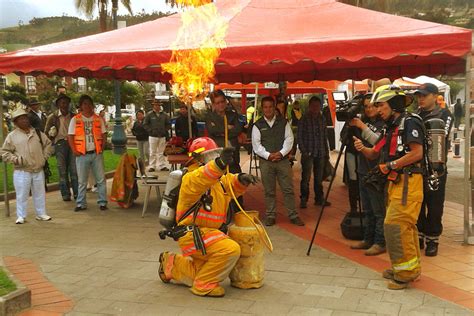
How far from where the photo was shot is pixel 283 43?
620 centimetres

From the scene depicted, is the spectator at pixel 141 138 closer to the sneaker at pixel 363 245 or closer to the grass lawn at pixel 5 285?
the sneaker at pixel 363 245

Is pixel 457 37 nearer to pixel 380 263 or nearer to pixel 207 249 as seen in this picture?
pixel 380 263

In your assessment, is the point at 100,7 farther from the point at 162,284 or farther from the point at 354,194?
the point at 162,284

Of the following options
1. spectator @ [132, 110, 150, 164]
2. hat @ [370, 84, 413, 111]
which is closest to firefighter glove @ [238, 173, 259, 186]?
hat @ [370, 84, 413, 111]

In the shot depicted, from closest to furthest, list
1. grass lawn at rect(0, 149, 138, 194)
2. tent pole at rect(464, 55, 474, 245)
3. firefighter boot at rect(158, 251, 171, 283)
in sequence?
firefighter boot at rect(158, 251, 171, 283) → tent pole at rect(464, 55, 474, 245) → grass lawn at rect(0, 149, 138, 194)

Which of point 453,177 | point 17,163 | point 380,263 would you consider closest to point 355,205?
point 380,263

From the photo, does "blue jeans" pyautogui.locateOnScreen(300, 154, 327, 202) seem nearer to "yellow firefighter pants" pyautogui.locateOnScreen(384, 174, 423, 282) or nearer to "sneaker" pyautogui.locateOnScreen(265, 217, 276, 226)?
"sneaker" pyautogui.locateOnScreen(265, 217, 276, 226)

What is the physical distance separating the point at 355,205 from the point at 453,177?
18.6 ft

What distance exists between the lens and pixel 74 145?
7.99m

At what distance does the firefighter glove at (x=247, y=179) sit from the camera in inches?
167

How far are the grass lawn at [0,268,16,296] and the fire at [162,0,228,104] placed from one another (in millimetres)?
2874

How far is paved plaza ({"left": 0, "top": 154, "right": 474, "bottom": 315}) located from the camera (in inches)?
167

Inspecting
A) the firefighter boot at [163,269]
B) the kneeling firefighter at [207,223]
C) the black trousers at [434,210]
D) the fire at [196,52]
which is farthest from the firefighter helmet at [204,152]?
the black trousers at [434,210]

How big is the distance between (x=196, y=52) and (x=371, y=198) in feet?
8.78
